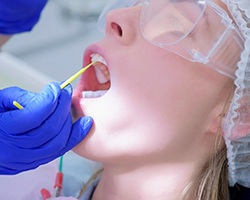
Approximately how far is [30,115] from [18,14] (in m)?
0.52

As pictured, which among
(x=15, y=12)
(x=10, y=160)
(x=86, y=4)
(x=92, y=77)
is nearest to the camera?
(x=10, y=160)

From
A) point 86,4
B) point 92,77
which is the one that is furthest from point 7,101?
point 86,4

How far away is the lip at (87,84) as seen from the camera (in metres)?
1.18

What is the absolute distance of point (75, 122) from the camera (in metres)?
1.15

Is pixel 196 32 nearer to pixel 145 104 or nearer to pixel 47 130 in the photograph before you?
pixel 145 104

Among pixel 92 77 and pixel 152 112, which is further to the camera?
pixel 92 77

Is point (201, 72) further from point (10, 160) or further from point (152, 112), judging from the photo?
point (10, 160)

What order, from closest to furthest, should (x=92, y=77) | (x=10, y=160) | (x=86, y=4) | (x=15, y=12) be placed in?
(x=10, y=160), (x=92, y=77), (x=15, y=12), (x=86, y=4)

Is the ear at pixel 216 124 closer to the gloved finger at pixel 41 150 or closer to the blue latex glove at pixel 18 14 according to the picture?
the gloved finger at pixel 41 150

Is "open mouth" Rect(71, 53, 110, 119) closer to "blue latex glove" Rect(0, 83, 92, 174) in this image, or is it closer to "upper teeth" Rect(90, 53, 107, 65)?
"upper teeth" Rect(90, 53, 107, 65)

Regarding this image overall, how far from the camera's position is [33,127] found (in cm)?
105

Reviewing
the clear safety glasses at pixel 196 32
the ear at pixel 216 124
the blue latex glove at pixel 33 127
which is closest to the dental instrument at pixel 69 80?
the blue latex glove at pixel 33 127

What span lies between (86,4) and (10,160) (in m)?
1.95

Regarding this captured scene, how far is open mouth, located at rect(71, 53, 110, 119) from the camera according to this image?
1.21 m
